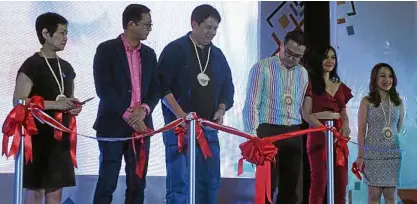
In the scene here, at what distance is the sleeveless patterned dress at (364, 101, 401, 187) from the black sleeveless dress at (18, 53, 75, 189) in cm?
207

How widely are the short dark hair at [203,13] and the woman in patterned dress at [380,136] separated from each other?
1209 mm

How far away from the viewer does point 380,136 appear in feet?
15.3

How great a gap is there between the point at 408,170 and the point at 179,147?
2.26 m

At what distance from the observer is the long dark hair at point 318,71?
450 centimetres

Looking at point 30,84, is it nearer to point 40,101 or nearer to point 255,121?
point 40,101

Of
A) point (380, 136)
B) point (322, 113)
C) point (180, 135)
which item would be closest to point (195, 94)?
point (180, 135)

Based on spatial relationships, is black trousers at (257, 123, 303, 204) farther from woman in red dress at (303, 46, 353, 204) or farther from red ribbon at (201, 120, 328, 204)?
woman in red dress at (303, 46, 353, 204)

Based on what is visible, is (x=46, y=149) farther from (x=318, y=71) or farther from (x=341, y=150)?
(x=318, y=71)

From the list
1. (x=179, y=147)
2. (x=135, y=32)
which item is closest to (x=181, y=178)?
(x=179, y=147)

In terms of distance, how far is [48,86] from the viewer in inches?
147

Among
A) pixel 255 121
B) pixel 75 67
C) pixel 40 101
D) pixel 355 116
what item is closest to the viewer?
pixel 40 101

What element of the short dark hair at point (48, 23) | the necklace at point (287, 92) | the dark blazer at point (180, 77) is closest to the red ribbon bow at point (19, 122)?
the short dark hair at point (48, 23)

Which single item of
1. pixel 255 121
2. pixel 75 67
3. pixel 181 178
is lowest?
pixel 181 178

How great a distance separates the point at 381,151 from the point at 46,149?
2277 millimetres
